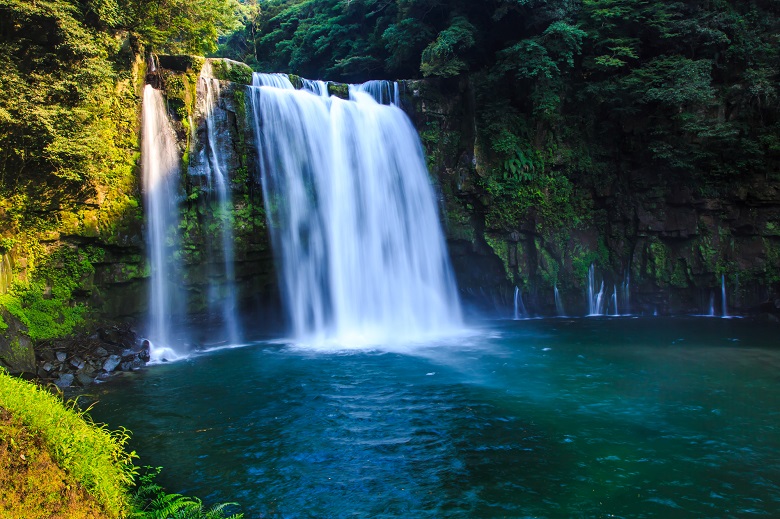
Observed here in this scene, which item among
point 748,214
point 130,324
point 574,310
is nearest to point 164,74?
point 130,324

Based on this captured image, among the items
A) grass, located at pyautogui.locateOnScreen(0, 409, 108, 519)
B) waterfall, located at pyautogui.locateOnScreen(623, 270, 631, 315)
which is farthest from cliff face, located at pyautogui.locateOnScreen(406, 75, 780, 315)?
grass, located at pyautogui.locateOnScreen(0, 409, 108, 519)

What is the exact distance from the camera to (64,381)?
10859 millimetres

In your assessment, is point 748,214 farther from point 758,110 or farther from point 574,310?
point 574,310

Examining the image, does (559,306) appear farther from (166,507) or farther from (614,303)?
(166,507)

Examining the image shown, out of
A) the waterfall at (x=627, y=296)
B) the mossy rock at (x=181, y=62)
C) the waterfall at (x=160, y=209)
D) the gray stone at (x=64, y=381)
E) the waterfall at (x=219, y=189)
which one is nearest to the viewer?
the gray stone at (x=64, y=381)

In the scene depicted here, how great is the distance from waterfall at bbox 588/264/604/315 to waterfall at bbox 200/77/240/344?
1258 cm

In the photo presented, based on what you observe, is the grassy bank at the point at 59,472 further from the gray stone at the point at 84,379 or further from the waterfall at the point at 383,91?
the waterfall at the point at 383,91

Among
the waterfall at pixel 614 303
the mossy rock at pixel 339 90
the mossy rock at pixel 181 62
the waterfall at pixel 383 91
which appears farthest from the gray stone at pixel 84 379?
the waterfall at pixel 614 303

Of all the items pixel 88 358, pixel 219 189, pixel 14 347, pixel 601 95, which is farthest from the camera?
pixel 601 95

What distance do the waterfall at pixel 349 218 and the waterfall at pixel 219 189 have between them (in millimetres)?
1148

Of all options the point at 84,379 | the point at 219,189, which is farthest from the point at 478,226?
the point at 84,379

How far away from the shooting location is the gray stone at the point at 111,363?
464 inches

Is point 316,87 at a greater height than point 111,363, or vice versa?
point 316,87

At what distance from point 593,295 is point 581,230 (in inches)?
96.1
